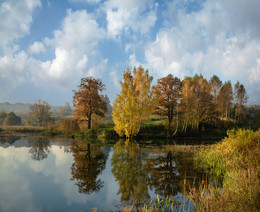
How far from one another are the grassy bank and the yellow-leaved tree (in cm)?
1327

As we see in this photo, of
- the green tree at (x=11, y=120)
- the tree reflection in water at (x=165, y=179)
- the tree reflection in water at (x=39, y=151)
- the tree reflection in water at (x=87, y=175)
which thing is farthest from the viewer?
the green tree at (x=11, y=120)

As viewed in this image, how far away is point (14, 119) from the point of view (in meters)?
50.8

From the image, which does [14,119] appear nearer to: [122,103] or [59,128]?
[59,128]

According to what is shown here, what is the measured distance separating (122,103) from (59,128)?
15583mm

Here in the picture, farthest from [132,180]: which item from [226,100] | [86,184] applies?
[226,100]

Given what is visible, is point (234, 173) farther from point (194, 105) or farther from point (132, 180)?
point (194, 105)

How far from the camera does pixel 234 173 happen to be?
6492mm

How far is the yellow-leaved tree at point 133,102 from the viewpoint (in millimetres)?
22922

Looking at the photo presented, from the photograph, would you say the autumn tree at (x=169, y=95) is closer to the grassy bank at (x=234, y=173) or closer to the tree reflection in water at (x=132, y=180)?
the grassy bank at (x=234, y=173)

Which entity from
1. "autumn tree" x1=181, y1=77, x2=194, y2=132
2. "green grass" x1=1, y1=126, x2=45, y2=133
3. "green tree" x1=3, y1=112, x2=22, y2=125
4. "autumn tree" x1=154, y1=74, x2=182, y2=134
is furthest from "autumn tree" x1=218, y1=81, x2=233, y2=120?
"green tree" x1=3, y1=112, x2=22, y2=125

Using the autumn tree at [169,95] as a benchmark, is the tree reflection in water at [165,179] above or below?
below

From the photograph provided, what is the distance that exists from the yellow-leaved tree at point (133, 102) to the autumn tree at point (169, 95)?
6.61 meters

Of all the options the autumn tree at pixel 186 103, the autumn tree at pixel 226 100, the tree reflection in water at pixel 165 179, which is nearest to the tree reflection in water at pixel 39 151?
the tree reflection in water at pixel 165 179

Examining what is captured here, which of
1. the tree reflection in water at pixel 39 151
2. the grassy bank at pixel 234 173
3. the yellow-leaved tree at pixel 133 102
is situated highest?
the yellow-leaved tree at pixel 133 102
